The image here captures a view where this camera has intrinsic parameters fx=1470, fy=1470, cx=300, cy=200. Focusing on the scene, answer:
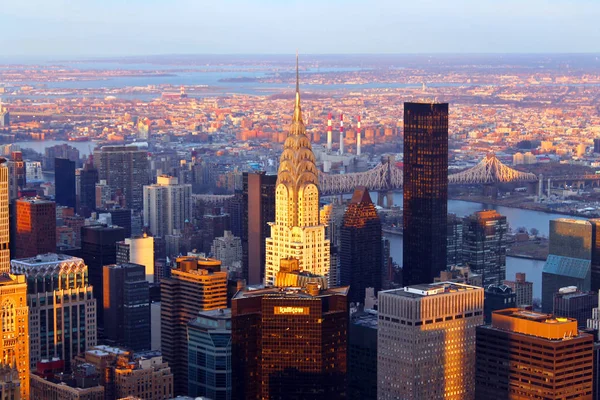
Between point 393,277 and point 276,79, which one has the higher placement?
point 276,79

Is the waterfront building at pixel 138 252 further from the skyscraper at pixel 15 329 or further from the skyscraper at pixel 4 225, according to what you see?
the skyscraper at pixel 15 329

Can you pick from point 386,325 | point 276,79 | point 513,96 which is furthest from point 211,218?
point 513,96

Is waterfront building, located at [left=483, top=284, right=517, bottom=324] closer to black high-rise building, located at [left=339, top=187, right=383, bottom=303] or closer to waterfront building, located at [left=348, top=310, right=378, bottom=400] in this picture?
black high-rise building, located at [left=339, top=187, right=383, bottom=303]

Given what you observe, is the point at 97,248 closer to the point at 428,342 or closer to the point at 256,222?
the point at 256,222

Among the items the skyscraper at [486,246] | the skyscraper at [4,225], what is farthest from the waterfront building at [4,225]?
the skyscraper at [486,246]

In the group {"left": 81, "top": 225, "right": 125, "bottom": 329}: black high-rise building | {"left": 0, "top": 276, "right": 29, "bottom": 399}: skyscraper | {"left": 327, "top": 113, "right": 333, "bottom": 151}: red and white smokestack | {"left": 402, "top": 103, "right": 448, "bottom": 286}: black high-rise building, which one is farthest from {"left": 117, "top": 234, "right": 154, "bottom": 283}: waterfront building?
{"left": 327, "top": 113, "right": 333, "bottom": 151}: red and white smokestack

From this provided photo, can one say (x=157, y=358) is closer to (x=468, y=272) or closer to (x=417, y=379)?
(x=417, y=379)
